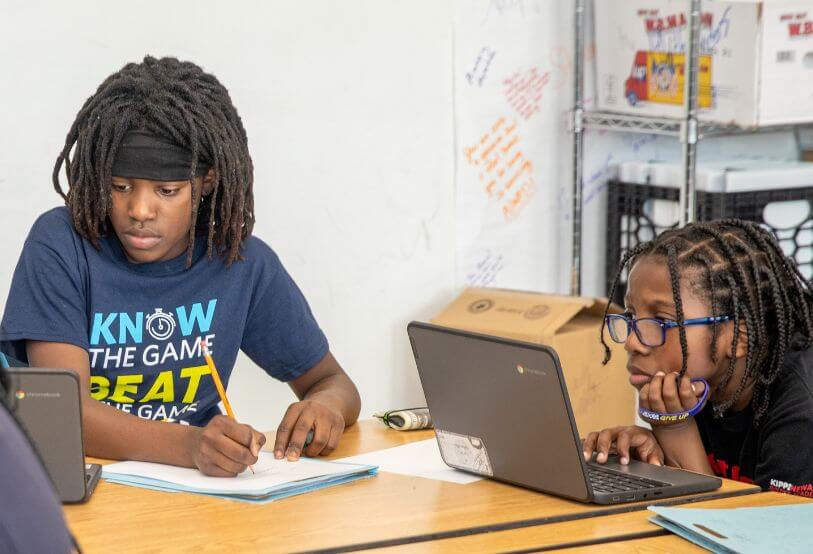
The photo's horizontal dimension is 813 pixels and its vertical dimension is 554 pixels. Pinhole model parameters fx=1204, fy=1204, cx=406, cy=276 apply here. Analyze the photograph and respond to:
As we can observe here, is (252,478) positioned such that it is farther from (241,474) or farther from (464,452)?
(464,452)

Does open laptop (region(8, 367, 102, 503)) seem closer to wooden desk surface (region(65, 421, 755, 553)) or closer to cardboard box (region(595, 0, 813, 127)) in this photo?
wooden desk surface (region(65, 421, 755, 553))

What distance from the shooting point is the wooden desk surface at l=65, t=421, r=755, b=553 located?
4.34 ft

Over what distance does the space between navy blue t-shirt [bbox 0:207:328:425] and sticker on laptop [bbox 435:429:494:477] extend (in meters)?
0.52

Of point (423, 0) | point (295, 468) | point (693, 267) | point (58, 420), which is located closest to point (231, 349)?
point (295, 468)

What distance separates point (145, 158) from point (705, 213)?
1.61 m

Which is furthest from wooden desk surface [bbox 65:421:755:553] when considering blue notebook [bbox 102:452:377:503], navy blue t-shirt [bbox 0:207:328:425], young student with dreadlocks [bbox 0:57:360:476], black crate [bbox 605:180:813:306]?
black crate [bbox 605:180:813:306]

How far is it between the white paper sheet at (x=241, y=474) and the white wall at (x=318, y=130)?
3.77 feet

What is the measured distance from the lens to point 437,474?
1.60 metres

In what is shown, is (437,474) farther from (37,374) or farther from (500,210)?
(500,210)

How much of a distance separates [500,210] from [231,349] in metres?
1.31

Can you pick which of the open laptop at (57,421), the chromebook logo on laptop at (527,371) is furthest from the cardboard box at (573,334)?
the open laptop at (57,421)

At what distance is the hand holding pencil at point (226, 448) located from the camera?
1.53 metres

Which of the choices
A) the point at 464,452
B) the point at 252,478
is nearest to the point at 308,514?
the point at 252,478

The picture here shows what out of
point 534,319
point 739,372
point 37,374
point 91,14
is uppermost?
point 91,14
